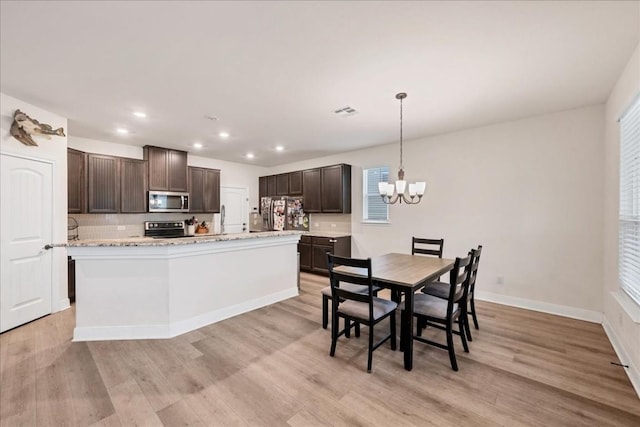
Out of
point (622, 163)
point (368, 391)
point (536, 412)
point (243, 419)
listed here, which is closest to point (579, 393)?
point (536, 412)

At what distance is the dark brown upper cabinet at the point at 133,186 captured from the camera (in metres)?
4.98

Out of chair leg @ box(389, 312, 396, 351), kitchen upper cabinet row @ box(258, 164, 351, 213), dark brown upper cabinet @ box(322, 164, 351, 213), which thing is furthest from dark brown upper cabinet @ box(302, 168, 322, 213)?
chair leg @ box(389, 312, 396, 351)

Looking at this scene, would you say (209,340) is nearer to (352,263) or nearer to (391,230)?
(352,263)

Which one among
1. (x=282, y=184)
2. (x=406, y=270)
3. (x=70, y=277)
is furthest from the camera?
(x=282, y=184)

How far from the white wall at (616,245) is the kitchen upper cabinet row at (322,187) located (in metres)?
3.76

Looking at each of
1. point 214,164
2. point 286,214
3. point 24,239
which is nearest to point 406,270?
point 286,214

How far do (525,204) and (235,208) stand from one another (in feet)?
19.8

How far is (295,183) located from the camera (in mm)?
6500

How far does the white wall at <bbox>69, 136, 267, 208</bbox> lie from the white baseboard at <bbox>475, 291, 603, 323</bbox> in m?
5.76

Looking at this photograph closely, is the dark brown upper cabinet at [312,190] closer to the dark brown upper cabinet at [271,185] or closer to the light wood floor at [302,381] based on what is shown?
the dark brown upper cabinet at [271,185]

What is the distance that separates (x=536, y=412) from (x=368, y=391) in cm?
114

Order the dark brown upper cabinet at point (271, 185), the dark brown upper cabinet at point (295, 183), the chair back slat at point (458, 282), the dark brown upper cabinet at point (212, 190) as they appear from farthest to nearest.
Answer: the dark brown upper cabinet at point (271, 185)
the dark brown upper cabinet at point (295, 183)
the dark brown upper cabinet at point (212, 190)
the chair back slat at point (458, 282)

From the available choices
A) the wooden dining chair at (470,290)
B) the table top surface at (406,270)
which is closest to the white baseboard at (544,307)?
the wooden dining chair at (470,290)

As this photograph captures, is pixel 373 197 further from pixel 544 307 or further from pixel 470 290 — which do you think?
pixel 544 307
